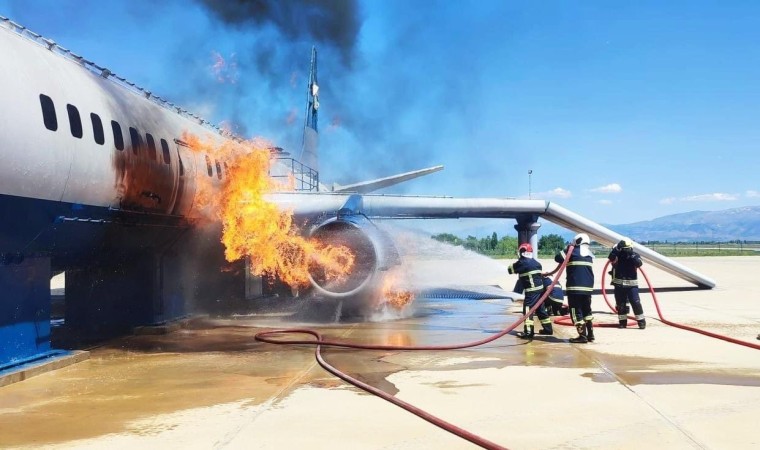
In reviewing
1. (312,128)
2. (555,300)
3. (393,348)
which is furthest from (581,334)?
(312,128)

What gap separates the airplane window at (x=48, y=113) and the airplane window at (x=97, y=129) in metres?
1.06

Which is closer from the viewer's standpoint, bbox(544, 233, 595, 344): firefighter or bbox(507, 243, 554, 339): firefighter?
bbox(544, 233, 595, 344): firefighter

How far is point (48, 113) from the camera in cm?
972

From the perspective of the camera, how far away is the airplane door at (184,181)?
562 inches

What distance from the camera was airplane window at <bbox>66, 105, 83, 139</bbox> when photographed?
1027cm

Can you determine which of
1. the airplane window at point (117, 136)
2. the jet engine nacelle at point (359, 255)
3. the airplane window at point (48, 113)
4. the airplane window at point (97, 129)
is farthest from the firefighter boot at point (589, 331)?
the airplane window at point (48, 113)

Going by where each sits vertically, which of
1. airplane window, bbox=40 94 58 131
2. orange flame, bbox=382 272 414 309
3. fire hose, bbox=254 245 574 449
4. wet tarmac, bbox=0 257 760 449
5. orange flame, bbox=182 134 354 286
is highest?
airplane window, bbox=40 94 58 131

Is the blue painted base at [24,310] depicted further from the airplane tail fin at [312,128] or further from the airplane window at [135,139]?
the airplane tail fin at [312,128]

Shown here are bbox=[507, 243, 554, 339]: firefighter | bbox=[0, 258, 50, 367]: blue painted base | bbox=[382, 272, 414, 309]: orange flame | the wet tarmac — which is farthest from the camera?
bbox=[382, 272, 414, 309]: orange flame

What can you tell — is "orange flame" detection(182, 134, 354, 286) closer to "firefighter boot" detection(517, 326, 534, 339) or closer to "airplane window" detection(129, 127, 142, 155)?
"airplane window" detection(129, 127, 142, 155)

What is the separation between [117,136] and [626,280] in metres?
10.1

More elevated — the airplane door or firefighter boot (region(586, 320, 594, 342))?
the airplane door

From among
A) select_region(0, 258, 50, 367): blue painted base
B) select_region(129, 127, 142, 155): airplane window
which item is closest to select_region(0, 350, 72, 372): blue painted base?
select_region(0, 258, 50, 367): blue painted base

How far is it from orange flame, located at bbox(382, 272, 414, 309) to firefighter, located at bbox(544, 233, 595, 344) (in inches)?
229
